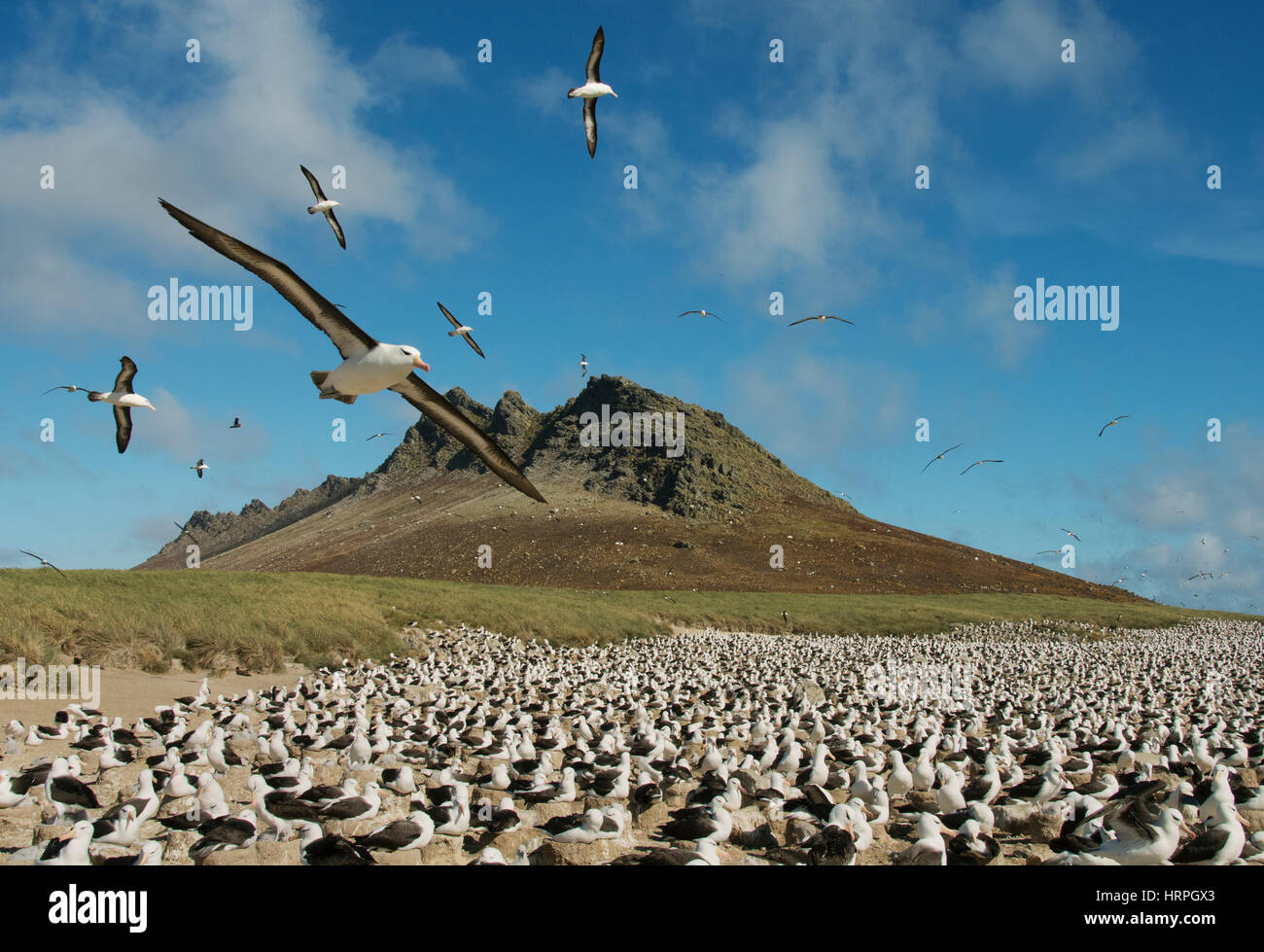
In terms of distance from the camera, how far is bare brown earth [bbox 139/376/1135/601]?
80.1 meters

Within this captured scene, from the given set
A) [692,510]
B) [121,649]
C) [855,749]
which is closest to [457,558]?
[692,510]

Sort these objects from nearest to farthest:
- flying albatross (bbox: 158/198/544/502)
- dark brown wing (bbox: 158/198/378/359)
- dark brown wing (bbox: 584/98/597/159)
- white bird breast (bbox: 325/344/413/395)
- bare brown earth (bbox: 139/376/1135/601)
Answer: dark brown wing (bbox: 158/198/378/359) → flying albatross (bbox: 158/198/544/502) → white bird breast (bbox: 325/344/413/395) → dark brown wing (bbox: 584/98/597/159) → bare brown earth (bbox: 139/376/1135/601)

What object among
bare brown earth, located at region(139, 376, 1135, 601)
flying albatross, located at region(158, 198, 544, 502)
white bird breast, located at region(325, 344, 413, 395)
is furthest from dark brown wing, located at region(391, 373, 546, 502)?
bare brown earth, located at region(139, 376, 1135, 601)

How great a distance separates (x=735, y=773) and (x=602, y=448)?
115 meters

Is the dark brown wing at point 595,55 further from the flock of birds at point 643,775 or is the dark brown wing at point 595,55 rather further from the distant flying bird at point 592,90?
the flock of birds at point 643,775

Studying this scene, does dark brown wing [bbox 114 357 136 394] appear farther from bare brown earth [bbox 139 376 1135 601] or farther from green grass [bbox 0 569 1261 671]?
bare brown earth [bbox 139 376 1135 601]

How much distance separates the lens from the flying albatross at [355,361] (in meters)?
5.96

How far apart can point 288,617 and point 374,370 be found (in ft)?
61.2

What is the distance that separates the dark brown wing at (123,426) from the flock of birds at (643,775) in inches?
166

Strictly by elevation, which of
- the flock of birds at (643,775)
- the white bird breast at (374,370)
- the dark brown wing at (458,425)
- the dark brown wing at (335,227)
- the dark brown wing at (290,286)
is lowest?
the flock of birds at (643,775)

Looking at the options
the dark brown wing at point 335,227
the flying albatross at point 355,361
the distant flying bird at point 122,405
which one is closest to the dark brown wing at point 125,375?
the distant flying bird at point 122,405

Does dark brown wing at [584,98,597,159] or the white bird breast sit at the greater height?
dark brown wing at [584,98,597,159]

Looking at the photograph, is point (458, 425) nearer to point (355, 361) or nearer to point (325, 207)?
point (355, 361)
